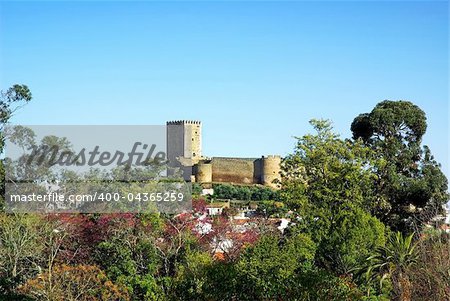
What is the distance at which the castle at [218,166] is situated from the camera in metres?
70.4

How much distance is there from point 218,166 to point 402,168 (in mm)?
49338

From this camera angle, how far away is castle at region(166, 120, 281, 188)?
231ft

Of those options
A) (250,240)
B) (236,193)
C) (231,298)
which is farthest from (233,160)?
(231,298)

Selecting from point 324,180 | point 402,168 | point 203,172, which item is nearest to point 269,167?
point 203,172

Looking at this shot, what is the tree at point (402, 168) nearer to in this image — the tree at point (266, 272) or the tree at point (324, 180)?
the tree at point (324, 180)

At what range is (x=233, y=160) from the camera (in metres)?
72.6

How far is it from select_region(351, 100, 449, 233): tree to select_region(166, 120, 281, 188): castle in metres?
44.3

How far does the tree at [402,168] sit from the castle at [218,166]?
44318mm

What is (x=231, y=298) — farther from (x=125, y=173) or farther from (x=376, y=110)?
(x=376, y=110)

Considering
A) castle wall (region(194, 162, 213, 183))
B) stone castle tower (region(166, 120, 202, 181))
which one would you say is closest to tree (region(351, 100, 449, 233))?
castle wall (region(194, 162, 213, 183))

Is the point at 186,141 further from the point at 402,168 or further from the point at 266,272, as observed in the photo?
the point at 266,272

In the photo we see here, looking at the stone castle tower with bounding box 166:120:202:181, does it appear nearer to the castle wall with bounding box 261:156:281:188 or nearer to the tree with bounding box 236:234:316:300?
the castle wall with bounding box 261:156:281:188

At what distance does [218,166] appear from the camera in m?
72.6

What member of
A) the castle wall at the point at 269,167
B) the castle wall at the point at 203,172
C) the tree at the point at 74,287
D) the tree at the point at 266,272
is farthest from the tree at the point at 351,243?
the castle wall at the point at 203,172
